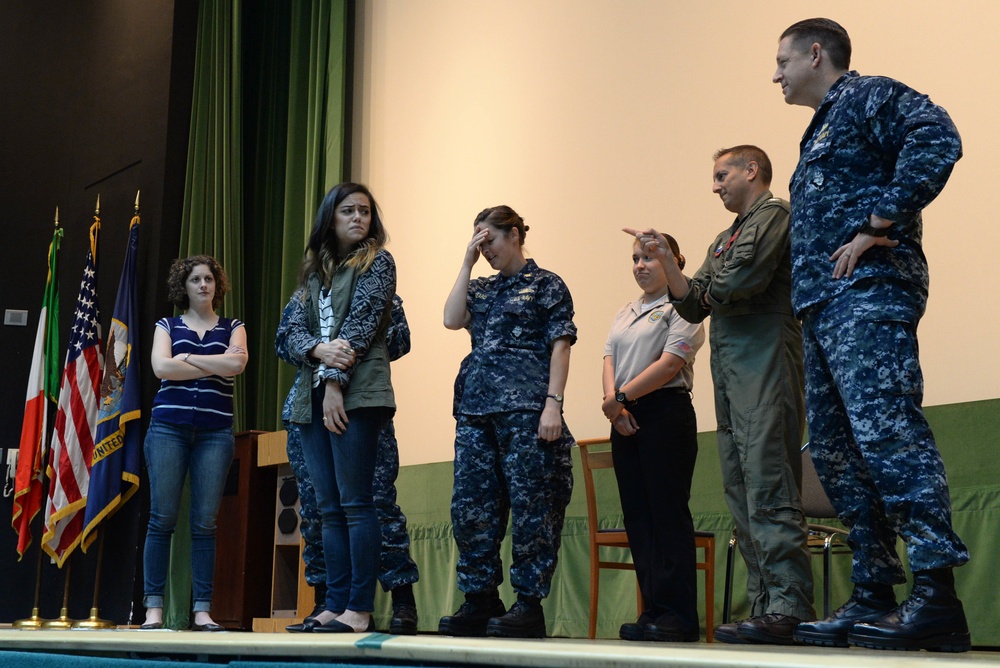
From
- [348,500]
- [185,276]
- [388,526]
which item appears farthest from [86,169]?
[348,500]

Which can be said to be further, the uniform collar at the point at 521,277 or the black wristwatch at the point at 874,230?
the uniform collar at the point at 521,277

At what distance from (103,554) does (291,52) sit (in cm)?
305

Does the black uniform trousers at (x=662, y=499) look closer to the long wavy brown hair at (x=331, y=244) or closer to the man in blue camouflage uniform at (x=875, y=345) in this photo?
the man in blue camouflage uniform at (x=875, y=345)

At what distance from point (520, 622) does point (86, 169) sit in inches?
183

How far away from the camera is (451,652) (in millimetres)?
1568

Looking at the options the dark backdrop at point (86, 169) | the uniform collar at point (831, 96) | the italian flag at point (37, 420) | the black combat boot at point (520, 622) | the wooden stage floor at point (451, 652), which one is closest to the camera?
the wooden stage floor at point (451, 652)

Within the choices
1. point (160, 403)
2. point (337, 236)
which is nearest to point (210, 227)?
point (160, 403)

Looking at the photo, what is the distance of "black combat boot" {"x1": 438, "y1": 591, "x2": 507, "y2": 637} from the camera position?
255cm

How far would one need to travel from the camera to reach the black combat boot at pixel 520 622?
2.46 m

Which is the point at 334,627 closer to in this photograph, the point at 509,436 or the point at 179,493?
the point at 509,436

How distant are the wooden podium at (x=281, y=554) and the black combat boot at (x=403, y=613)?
1.71 meters

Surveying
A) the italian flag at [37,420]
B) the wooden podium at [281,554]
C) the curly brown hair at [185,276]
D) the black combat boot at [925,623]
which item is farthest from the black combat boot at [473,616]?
→ the italian flag at [37,420]

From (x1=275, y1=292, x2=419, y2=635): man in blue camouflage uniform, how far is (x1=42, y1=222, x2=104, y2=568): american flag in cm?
224

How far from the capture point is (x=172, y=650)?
202cm
